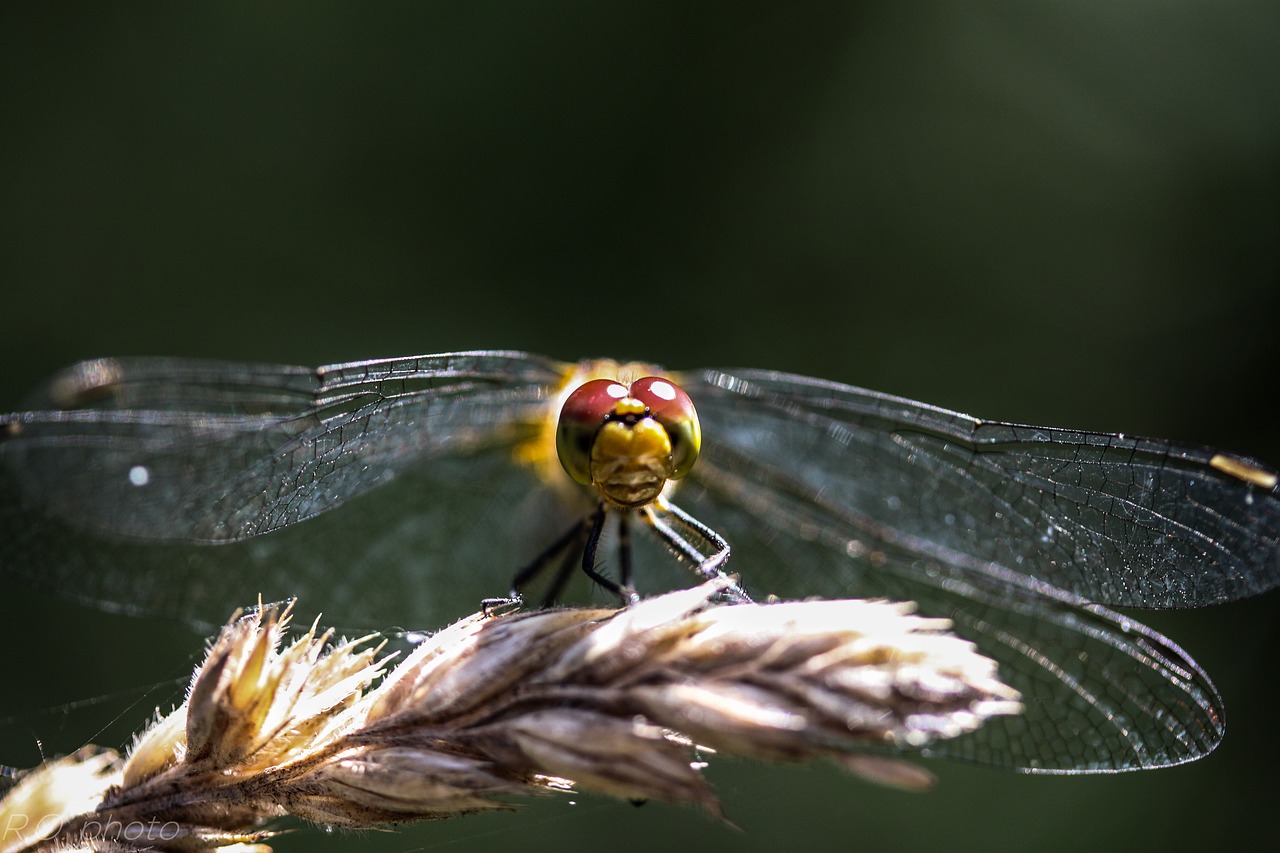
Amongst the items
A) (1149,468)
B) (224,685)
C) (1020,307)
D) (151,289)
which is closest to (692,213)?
(1020,307)

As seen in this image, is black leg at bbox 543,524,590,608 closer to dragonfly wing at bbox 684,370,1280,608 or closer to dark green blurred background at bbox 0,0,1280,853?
dragonfly wing at bbox 684,370,1280,608

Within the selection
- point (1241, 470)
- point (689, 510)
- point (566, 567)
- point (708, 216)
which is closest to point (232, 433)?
point (566, 567)

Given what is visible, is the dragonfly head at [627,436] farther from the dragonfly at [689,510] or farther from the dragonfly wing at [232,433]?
the dragonfly wing at [232,433]

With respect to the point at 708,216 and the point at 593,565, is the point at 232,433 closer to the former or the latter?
the point at 593,565

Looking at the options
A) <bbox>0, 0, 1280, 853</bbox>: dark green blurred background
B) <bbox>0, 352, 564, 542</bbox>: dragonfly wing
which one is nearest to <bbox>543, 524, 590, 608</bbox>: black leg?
<bbox>0, 352, 564, 542</bbox>: dragonfly wing

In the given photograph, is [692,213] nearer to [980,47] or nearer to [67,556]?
[980,47]

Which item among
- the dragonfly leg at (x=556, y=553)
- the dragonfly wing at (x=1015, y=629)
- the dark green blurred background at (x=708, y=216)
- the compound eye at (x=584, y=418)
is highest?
the dark green blurred background at (x=708, y=216)

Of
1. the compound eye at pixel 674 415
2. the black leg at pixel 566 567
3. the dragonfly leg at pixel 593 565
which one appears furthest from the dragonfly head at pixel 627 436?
the black leg at pixel 566 567
